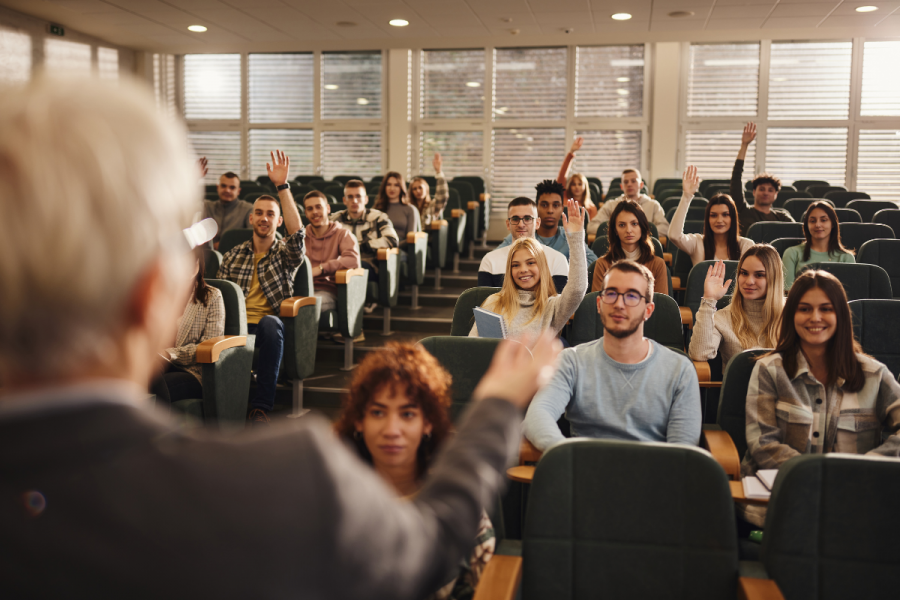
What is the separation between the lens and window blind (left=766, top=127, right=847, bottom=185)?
847 cm

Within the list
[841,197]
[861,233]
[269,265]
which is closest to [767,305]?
[861,233]

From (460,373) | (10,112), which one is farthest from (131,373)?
(460,373)

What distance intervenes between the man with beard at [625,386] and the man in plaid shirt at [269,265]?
1.75 m

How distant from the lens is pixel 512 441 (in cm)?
62

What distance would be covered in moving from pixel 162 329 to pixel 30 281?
0.30 feet

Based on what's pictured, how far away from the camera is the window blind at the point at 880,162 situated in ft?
27.5

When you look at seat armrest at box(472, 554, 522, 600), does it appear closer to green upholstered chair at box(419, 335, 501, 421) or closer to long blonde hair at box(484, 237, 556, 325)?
green upholstered chair at box(419, 335, 501, 421)

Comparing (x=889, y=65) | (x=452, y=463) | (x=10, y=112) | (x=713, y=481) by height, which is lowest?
(x=713, y=481)

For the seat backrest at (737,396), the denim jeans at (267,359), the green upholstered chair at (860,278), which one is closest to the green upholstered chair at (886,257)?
the green upholstered chair at (860,278)

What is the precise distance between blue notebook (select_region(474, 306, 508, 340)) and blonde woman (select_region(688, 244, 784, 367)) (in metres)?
0.79

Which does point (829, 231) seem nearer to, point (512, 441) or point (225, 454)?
point (512, 441)

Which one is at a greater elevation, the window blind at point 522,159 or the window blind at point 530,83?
the window blind at point 530,83

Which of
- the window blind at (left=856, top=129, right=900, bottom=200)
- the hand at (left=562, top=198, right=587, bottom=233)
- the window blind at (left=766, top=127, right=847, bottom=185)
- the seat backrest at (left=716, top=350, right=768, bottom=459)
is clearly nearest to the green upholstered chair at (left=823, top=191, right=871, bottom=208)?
the window blind at (left=766, top=127, right=847, bottom=185)

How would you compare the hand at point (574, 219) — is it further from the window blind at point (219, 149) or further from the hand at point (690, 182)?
the window blind at point (219, 149)
